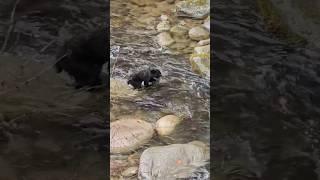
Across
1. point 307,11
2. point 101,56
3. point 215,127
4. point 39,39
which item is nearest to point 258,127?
point 215,127

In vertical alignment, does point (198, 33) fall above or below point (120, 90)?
above

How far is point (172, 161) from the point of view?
119 cm

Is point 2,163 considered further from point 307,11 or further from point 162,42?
point 307,11

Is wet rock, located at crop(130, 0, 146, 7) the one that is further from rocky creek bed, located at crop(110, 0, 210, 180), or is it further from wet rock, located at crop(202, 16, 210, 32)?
wet rock, located at crop(202, 16, 210, 32)


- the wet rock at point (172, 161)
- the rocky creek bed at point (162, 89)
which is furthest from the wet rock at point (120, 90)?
the wet rock at point (172, 161)

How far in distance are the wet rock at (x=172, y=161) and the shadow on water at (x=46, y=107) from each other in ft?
0.32

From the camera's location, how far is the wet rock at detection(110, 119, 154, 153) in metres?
1.20

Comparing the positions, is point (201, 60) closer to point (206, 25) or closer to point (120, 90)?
point (206, 25)

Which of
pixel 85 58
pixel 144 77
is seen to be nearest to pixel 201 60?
pixel 144 77

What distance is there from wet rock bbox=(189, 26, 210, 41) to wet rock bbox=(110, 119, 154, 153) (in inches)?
8.4

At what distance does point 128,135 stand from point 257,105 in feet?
0.91

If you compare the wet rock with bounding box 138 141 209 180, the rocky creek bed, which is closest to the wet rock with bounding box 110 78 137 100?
the rocky creek bed

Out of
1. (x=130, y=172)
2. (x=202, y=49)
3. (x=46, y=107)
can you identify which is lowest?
(x=130, y=172)

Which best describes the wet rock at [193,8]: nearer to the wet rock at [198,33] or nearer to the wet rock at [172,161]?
the wet rock at [198,33]
